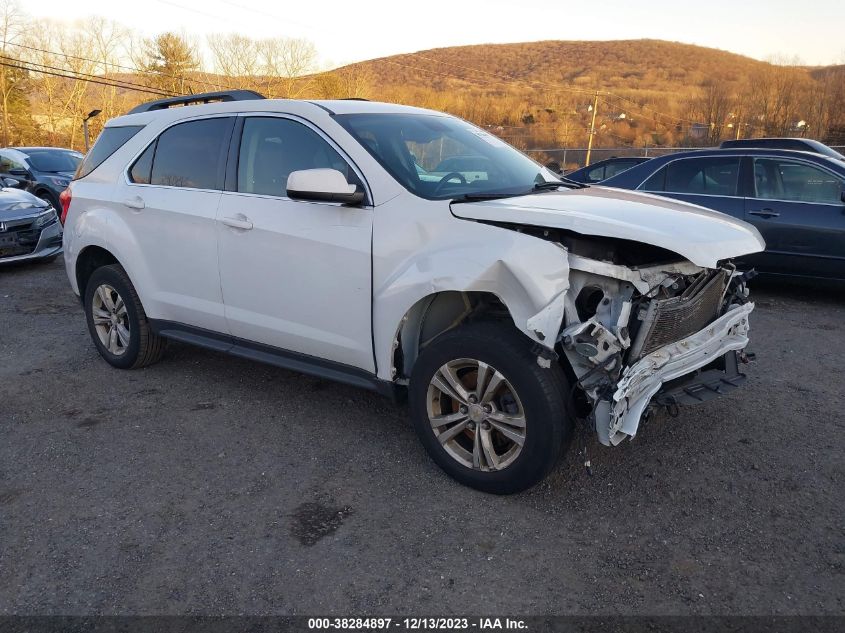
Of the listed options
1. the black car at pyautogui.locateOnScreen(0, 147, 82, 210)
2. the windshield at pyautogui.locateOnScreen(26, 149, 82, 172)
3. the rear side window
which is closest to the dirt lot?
the rear side window

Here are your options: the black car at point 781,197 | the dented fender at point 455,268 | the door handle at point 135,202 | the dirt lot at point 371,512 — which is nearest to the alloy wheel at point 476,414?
the dirt lot at point 371,512

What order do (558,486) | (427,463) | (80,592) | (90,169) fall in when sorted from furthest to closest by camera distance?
(90,169) < (427,463) < (558,486) < (80,592)

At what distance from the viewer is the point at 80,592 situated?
257 cm

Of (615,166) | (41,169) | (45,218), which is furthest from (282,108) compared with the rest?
(41,169)

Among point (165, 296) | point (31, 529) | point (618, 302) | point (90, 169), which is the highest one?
point (90, 169)

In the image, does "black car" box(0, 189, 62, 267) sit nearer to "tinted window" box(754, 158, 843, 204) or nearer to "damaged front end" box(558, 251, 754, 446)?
"damaged front end" box(558, 251, 754, 446)

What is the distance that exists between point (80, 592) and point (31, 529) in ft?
2.05

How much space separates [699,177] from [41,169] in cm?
1224

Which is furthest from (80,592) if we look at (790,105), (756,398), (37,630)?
(790,105)

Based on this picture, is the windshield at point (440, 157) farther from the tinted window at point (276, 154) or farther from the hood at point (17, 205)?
the hood at point (17, 205)

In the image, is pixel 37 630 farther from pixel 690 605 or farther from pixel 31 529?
pixel 690 605

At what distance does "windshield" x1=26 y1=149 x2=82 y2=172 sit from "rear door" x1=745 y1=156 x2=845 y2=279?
491 inches

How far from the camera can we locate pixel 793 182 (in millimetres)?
6863

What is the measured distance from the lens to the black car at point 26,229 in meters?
8.84
